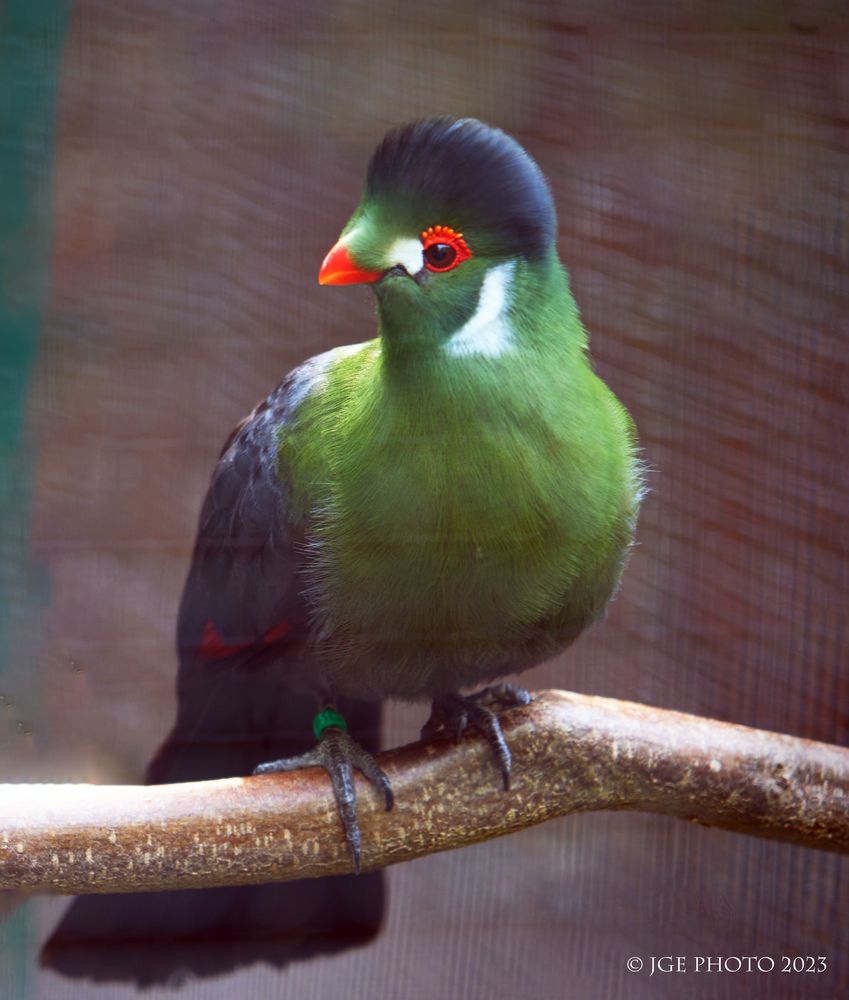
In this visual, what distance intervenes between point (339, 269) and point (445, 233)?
0.11 metres

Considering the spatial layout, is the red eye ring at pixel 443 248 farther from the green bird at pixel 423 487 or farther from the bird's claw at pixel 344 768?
the bird's claw at pixel 344 768

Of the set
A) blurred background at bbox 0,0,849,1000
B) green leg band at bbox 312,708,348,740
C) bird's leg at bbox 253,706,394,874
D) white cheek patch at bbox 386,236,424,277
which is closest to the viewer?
blurred background at bbox 0,0,849,1000

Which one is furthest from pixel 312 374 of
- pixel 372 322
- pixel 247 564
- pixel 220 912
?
pixel 220 912

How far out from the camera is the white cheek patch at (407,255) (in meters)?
0.89

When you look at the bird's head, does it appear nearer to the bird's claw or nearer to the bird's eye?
the bird's eye

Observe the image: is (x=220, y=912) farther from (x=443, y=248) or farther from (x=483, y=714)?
(x=443, y=248)

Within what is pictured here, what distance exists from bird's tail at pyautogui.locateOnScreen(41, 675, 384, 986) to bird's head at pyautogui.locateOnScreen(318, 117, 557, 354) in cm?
49

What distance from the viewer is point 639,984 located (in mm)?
1057

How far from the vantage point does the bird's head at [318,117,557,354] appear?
2.79 ft

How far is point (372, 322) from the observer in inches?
41.7

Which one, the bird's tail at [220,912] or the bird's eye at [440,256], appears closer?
the bird's eye at [440,256]

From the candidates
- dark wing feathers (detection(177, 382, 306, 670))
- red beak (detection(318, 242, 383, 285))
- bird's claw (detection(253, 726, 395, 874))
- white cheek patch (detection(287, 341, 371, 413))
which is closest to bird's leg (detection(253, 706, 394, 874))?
bird's claw (detection(253, 726, 395, 874))

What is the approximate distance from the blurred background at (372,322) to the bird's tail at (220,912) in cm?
3

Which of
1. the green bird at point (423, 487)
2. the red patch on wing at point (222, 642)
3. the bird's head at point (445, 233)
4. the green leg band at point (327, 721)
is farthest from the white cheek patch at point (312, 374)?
the green leg band at point (327, 721)
